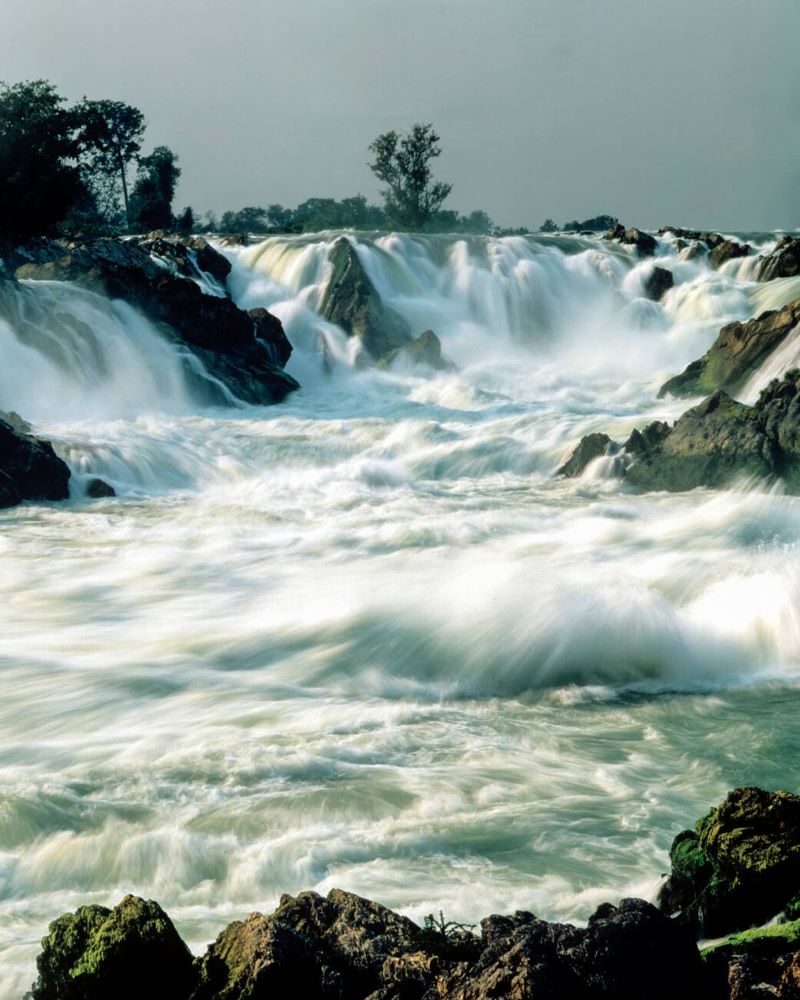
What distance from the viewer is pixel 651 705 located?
9.32 metres

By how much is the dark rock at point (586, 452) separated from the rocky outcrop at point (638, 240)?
23698 mm

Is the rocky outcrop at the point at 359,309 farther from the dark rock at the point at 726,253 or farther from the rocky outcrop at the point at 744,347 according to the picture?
the rocky outcrop at the point at 744,347

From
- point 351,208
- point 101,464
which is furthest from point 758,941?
point 351,208

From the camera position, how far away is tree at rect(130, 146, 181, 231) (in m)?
63.6

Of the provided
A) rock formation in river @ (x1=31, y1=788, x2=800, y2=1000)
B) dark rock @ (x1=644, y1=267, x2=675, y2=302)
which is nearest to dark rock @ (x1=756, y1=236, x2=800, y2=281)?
dark rock @ (x1=644, y1=267, x2=675, y2=302)

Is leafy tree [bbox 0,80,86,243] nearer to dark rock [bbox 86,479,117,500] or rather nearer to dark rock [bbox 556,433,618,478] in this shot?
dark rock [bbox 86,479,117,500]

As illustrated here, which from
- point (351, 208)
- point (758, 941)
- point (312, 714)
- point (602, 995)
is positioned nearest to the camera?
point (602, 995)

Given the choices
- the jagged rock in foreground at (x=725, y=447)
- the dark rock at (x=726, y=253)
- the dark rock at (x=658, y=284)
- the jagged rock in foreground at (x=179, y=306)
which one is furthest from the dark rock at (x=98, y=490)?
the dark rock at (x=726, y=253)

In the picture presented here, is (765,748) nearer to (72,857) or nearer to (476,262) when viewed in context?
(72,857)

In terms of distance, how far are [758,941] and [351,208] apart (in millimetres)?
78788

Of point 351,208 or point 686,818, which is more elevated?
point 351,208

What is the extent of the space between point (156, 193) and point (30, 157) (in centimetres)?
3279

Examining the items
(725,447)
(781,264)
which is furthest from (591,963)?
(781,264)

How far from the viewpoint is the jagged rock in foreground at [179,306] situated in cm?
3034
